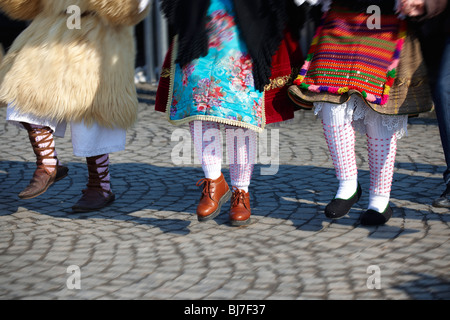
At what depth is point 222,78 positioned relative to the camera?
147 inches

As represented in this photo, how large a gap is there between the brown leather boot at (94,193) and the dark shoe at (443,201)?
83.5 inches

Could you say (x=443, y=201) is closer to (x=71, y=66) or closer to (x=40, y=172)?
(x=71, y=66)

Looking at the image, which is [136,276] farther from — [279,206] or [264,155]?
[264,155]

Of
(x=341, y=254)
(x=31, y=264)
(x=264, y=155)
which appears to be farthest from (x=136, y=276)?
(x=264, y=155)

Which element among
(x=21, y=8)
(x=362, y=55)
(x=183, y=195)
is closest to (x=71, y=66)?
(x=21, y=8)

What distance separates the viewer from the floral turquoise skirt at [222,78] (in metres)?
3.72

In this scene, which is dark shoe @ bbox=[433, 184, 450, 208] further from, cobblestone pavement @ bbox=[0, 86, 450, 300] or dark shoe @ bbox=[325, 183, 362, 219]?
dark shoe @ bbox=[325, 183, 362, 219]

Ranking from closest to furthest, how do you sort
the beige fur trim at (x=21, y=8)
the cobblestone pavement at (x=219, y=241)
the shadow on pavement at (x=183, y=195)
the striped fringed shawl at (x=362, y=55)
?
the cobblestone pavement at (x=219, y=241), the striped fringed shawl at (x=362, y=55), the beige fur trim at (x=21, y=8), the shadow on pavement at (x=183, y=195)

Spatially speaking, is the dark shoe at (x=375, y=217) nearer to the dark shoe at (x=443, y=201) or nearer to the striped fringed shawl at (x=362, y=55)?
the dark shoe at (x=443, y=201)

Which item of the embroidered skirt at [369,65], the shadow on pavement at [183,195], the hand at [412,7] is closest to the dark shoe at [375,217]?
A: the shadow on pavement at [183,195]

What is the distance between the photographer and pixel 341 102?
371 centimetres

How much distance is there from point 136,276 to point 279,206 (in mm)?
1448

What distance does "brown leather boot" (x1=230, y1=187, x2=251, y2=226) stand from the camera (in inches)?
159

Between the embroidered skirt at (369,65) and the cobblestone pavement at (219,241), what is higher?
the embroidered skirt at (369,65)
